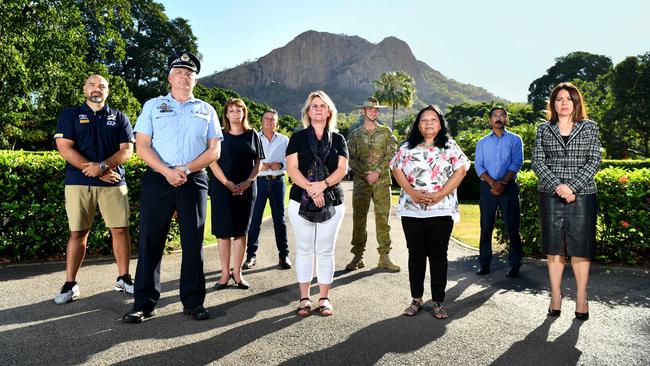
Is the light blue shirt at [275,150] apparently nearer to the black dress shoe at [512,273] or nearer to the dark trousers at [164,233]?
the dark trousers at [164,233]

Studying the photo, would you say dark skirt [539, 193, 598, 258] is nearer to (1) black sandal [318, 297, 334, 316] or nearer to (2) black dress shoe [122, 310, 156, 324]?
(1) black sandal [318, 297, 334, 316]

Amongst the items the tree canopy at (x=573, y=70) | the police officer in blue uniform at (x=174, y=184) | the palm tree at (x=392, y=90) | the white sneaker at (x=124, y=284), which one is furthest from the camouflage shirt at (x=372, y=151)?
the tree canopy at (x=573, y=70)

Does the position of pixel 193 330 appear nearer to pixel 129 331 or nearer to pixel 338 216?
pixel 129 331

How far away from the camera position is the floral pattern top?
15.0 ft

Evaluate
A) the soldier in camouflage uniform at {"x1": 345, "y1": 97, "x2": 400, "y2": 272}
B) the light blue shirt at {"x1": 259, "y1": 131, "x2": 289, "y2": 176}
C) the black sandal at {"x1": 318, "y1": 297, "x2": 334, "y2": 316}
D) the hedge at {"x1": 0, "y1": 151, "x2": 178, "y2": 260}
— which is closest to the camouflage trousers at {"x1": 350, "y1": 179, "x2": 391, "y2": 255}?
the soldier in camouflage uniform at {"x1": 345, "y1": 97, "x2": 400, "y2": 272}

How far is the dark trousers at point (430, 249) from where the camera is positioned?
14.9 feet

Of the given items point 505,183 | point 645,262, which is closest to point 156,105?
point 505,183

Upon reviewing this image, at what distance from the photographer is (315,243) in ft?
15.4

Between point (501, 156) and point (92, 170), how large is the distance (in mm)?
5158

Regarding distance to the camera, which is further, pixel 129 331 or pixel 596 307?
pixel 596 307

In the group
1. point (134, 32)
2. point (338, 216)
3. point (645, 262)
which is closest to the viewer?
point (338, 216)

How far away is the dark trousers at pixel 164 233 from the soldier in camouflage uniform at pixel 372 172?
264cm

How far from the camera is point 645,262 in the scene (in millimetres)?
6652

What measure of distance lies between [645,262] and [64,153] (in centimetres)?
774
